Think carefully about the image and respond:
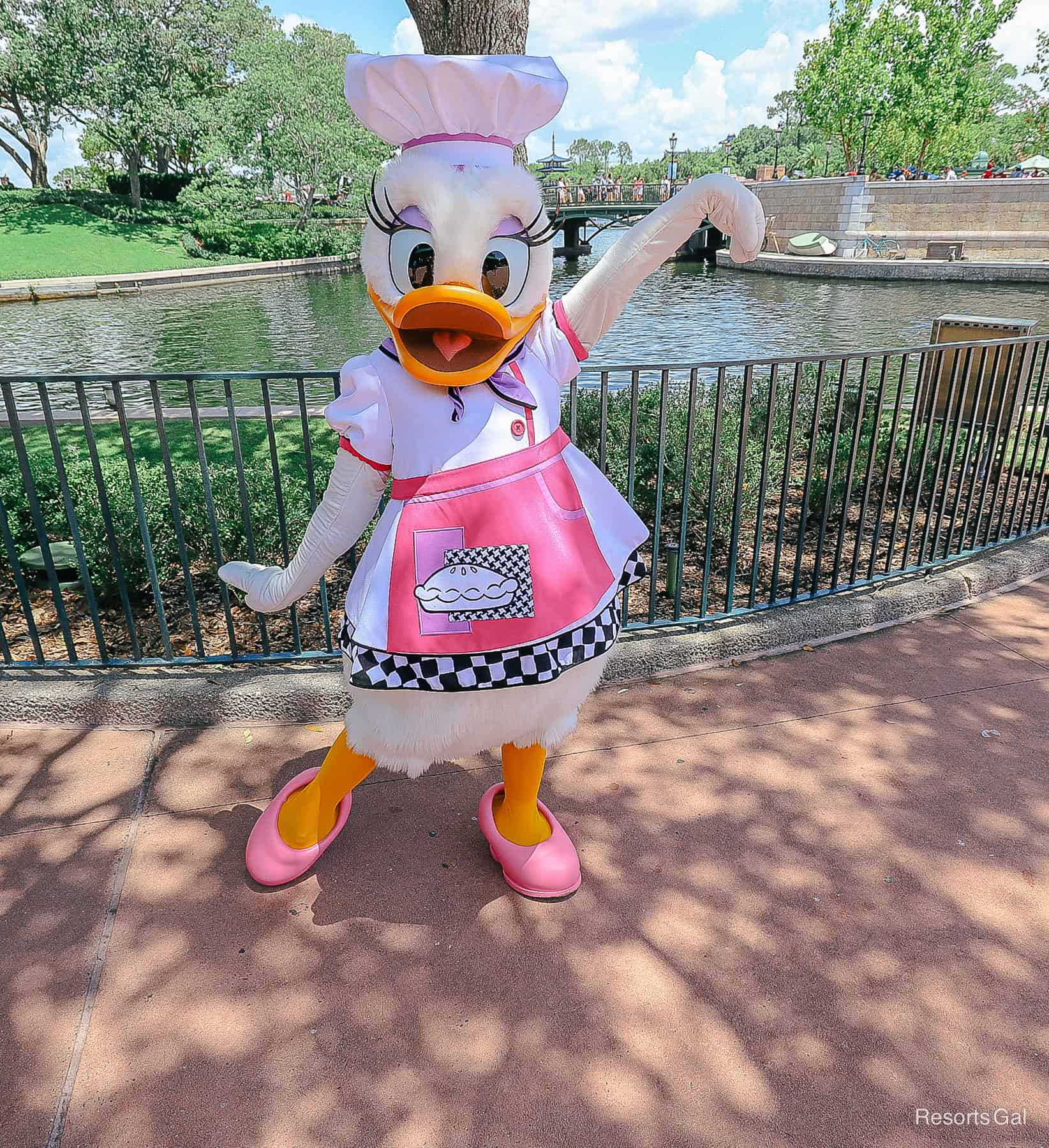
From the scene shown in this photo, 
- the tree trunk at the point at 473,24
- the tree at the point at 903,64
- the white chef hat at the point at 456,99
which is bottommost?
the white chef hat at the point at 456,99

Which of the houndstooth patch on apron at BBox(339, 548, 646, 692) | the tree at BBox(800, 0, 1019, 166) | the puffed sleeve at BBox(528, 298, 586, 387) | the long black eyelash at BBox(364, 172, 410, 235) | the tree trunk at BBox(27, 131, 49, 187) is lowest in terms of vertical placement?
the houndstooth patch on apron at BBox(339, 548, 646, 692)

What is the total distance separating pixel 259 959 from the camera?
2.21 meters

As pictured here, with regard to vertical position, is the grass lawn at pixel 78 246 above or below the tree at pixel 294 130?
below

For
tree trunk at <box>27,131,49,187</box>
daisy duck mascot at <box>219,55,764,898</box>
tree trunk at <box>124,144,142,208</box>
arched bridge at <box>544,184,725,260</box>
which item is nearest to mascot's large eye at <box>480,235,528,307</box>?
daisy duck mascot at <box>219,55,764,898</box>

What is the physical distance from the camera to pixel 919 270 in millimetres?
27281

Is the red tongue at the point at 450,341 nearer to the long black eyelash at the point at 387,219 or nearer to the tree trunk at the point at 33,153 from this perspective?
the long black eyelash at the point at 387,219

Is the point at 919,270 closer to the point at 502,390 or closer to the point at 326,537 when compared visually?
the point at 502,390

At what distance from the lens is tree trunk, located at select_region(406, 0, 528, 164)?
3801 mm

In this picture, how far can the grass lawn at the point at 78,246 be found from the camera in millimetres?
27703

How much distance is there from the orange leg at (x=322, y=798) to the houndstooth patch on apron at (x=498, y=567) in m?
0.69

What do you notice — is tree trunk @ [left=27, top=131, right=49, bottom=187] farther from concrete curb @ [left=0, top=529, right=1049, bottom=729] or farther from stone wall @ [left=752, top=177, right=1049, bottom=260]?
concrete curb @ [left=0, top=529, right=1049, bottom=729]

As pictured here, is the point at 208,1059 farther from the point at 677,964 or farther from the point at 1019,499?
the point at 1019,499

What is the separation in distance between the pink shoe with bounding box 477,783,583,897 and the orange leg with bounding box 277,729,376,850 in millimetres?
447

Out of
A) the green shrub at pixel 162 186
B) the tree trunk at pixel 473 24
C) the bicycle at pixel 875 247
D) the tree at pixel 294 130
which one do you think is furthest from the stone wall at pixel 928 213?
the tree trunk at pixel 473 24
